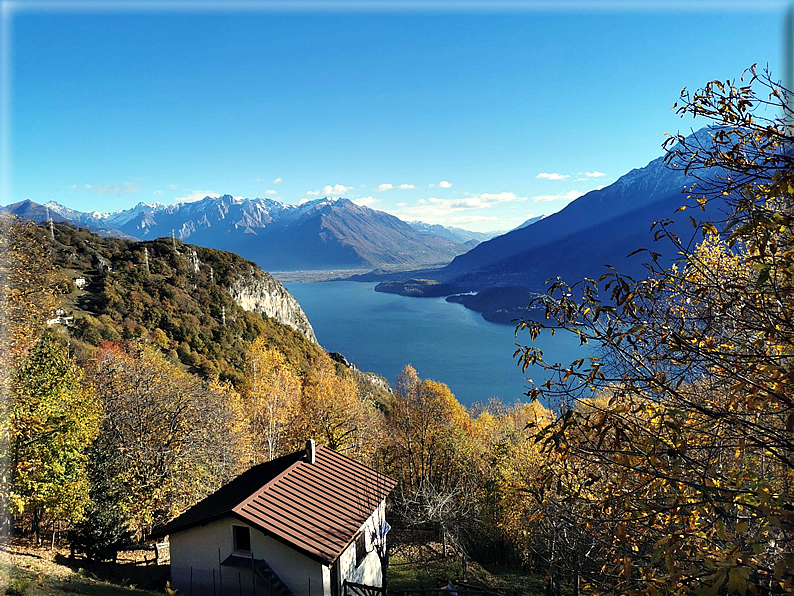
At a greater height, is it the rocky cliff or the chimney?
the rocky cliff

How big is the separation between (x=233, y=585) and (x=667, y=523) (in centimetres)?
1123

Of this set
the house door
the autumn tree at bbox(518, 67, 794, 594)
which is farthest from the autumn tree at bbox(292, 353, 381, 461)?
the autumn tree at bbox(518, 67, 794, 594)

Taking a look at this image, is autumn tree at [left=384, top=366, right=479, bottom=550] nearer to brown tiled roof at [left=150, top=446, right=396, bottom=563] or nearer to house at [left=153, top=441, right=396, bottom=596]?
brown tiled roof at [left=150, top=446, right=396, bottom=563]

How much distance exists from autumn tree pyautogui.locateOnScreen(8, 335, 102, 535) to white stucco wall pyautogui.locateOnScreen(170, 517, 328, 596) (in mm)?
3722

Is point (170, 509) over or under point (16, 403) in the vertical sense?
under

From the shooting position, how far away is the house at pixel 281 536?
10938mm

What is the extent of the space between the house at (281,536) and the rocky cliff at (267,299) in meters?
53.3

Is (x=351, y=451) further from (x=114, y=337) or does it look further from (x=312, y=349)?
(x=312, y=349)

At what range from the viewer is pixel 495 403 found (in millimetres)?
65438

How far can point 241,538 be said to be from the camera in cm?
1183

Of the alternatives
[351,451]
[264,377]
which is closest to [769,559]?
[351,451]

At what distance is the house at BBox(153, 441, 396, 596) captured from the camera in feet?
35.9

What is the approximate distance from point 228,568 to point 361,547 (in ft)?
11.0

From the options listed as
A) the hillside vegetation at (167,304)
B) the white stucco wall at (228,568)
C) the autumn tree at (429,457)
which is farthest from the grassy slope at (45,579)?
the hillside vegetation at (167,304)
